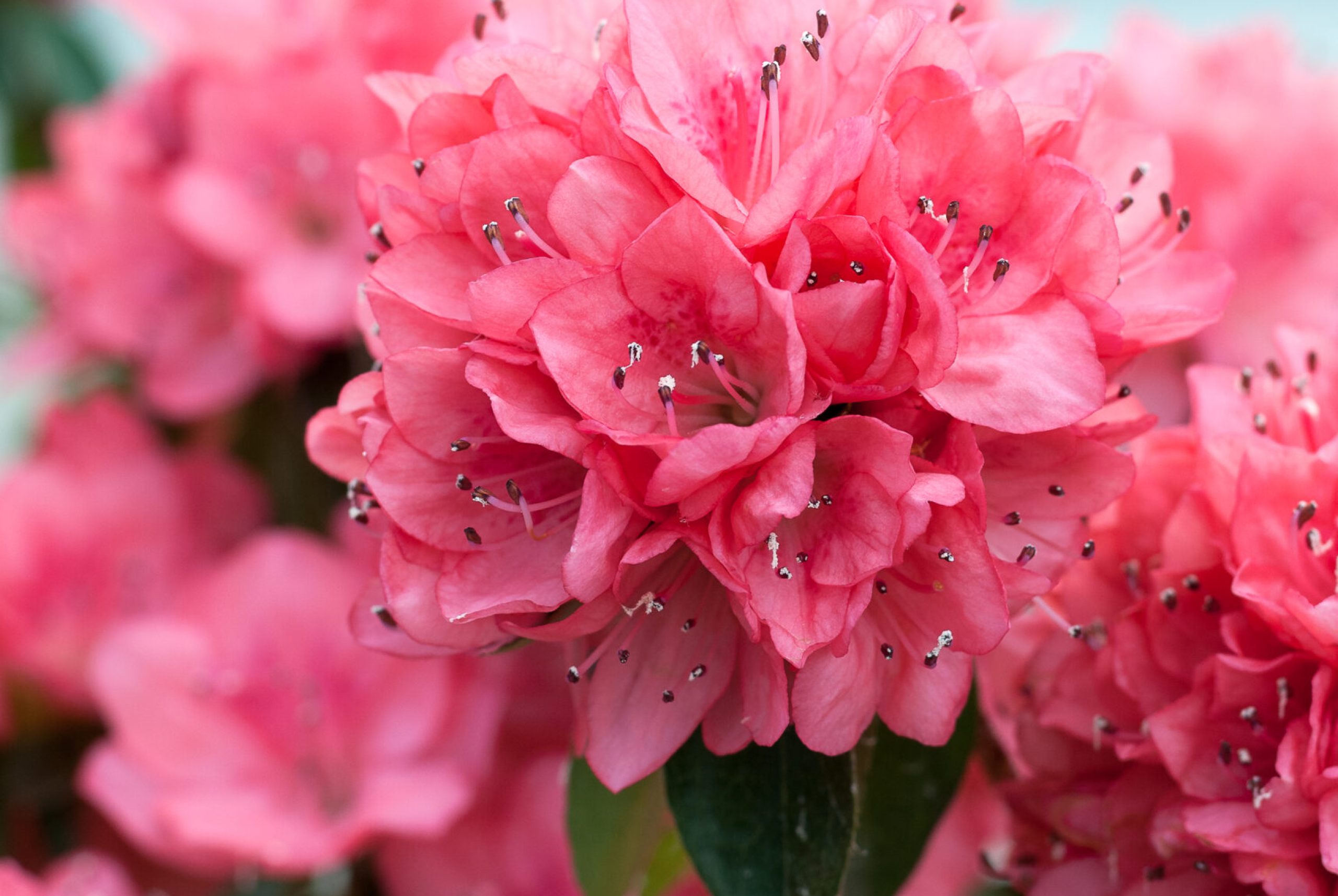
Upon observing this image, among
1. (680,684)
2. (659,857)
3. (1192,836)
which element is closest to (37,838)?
(659,857)

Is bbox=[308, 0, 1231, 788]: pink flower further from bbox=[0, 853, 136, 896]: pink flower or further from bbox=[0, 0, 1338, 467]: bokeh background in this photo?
bbox=[0, 0, 1338, 467]: bokeh background

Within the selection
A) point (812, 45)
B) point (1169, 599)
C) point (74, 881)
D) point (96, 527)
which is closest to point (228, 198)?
point (96, 527)

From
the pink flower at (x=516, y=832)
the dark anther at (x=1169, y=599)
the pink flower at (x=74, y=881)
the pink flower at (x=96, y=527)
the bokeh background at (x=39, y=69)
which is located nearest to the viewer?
the dark anther at (x=1169, y=599)

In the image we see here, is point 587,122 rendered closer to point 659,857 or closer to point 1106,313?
point 1106,313

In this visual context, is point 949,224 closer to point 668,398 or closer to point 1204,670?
point 668,398

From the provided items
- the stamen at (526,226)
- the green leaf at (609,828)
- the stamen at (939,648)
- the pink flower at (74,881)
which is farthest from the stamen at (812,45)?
the pink flower at (74,881)

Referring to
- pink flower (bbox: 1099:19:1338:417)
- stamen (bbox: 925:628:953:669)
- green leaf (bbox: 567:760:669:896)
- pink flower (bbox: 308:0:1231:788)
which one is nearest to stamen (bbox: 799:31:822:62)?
pink flower (bbox: 308:0:1231:788)

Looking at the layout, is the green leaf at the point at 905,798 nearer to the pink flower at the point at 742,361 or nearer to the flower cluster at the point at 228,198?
the pink flower at the point at 742,361
